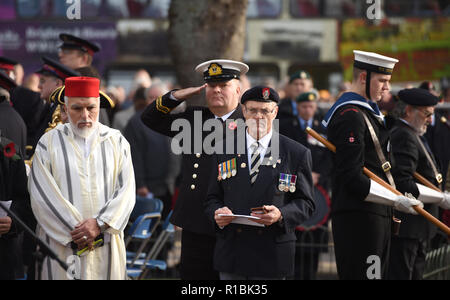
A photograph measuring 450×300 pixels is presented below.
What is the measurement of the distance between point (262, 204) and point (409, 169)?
1.93 m

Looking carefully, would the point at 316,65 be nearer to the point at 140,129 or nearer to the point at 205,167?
the point at 140,129

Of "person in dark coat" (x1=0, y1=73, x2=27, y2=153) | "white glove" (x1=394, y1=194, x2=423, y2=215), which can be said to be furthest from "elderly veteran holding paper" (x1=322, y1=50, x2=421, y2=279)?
→ "person in dark coat" (x1=0, y1=73, x2=27, y2=153)

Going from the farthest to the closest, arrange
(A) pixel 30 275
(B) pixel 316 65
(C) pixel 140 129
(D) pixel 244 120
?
(B) pixel 316 65 < (C) pixel 140 129 < (A) pixel 30 275 < (D) pixel 244 120

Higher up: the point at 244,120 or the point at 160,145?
the point at 244,120

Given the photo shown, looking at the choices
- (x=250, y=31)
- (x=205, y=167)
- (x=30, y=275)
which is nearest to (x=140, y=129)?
(x=30, y=275)

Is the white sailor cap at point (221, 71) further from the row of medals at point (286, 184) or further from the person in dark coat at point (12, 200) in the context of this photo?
the person in dark coat at point (12, 200)

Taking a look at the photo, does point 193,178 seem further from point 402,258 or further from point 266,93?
point 402,258

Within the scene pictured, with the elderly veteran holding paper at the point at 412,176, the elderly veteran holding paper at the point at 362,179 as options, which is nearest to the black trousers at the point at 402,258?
the elderly veteran holding paper at the point at 412,176

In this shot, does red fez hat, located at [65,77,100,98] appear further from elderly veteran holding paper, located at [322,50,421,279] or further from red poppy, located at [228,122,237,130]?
elderly veteran holding paper, located at [322,50,421,279]

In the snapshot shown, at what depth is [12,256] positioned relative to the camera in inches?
228

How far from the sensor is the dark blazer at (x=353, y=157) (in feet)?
20.6

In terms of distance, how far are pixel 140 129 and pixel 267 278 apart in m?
5.00
